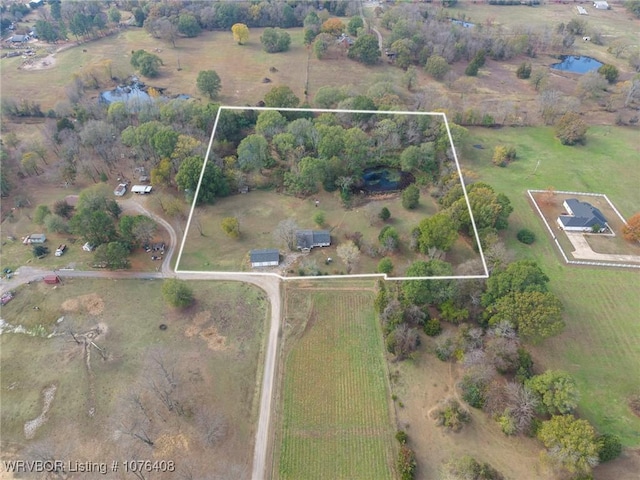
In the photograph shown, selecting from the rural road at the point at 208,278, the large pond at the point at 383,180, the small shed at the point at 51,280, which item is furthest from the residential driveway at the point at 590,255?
the small shed at the point at 51,280

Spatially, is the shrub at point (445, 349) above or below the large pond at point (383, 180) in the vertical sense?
below

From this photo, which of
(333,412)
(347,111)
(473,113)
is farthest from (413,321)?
(473,113)

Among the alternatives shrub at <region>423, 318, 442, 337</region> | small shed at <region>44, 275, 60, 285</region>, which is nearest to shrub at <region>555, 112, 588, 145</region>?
shrub at <region>423, 318, 442, 337</region>

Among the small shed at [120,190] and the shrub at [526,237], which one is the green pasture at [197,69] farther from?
the shrub at [526,237]

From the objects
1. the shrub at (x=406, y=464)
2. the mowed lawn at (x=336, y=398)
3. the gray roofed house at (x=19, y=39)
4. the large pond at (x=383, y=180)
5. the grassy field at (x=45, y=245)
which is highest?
the gray roofed house at (x=19, y=39)

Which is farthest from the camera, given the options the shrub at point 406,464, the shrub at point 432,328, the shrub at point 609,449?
the shrub at point 432,328

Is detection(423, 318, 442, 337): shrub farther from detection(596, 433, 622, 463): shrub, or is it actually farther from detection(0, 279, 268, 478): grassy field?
detection(0, 279, 268, 478): grassy field
